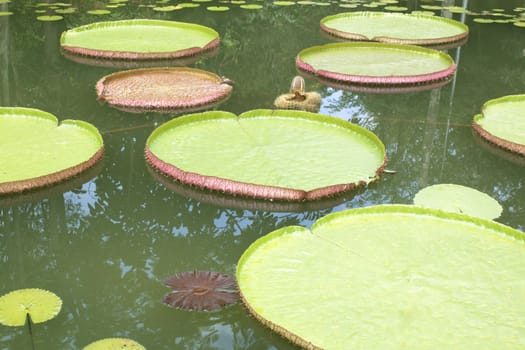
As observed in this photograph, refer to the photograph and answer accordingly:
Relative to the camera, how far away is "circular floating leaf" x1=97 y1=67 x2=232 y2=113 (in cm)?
377

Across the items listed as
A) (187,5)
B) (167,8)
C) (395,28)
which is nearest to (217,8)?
(187,5)

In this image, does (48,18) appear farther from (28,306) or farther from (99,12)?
(28,306)

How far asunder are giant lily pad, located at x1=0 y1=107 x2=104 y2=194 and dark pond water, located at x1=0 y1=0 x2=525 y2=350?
0.23ft

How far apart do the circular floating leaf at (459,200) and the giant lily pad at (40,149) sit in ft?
4.97

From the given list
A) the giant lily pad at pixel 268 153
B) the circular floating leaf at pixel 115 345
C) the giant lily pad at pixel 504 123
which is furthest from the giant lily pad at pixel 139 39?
the circular floating leaf at pixel 115 345

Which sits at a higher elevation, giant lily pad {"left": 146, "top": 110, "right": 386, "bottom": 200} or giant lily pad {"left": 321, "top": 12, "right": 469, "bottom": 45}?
giant lily pad {"left": 321, "top": 12, "right": 469, "bottom": 45}

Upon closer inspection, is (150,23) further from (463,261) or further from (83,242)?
(463,261)

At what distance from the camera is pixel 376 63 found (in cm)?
475

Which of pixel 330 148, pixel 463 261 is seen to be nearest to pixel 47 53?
pixel 330 148

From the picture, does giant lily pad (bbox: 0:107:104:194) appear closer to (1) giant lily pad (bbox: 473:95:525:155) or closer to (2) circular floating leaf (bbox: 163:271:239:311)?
(2) circular floating leaf (bbox: 163:271:239:311)

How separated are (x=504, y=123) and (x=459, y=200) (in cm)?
106

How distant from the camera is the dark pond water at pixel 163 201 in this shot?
1.99 m

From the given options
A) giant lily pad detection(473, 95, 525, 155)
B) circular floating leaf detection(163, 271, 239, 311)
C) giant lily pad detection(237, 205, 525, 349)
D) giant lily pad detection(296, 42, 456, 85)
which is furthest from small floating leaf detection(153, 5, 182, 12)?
circular floating leaf detection(163, 271, 239, 311)

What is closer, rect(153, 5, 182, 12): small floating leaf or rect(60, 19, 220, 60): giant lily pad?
rect(60, 19, 220, 60): giant lily pad
